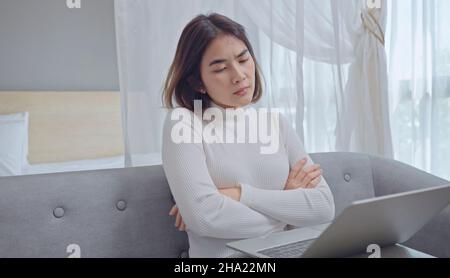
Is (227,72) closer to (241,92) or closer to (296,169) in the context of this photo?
(241,92)

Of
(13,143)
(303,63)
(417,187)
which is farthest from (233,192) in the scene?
(13,143)

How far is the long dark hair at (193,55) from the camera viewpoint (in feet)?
4.37

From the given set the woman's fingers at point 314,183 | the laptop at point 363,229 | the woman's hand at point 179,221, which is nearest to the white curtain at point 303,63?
the woman's hand at point 179,221

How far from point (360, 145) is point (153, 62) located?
1.08m

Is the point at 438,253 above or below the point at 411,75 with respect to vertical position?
below

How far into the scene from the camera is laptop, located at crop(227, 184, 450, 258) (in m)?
0.71

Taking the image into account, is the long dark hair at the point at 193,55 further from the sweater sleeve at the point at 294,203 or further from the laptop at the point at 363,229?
the laptop at the point at 363,229

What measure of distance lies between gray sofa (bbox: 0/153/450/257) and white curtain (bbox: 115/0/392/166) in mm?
385

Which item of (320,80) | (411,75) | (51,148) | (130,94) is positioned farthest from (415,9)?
(51,148)

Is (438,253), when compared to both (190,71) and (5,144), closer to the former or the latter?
(190,71)

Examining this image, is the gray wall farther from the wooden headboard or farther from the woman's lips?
the woman's lips

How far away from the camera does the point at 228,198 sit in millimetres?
1156

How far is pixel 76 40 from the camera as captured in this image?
2.94m

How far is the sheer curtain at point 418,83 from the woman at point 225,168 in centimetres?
140
